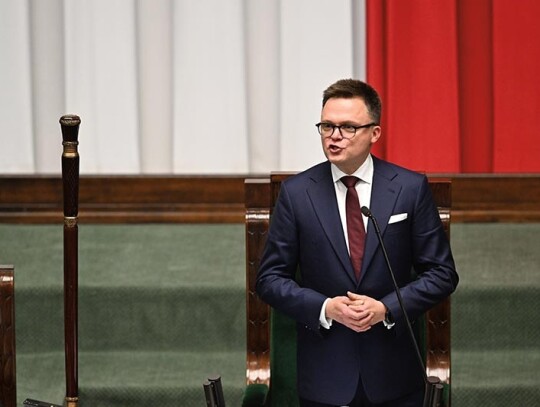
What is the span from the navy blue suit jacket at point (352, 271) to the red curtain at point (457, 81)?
119 cm

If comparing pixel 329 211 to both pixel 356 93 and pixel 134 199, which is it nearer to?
pixel 356 93

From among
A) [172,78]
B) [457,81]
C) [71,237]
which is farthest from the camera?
[172,78]

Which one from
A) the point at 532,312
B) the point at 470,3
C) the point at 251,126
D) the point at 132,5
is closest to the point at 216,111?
the point at 251,126

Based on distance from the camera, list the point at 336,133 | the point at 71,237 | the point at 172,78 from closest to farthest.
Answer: the point at 336,133 < the point at 71,237 < the point at 172,78

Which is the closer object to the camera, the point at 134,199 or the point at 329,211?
the point at 329,211

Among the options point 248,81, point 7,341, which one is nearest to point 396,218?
point 7,341

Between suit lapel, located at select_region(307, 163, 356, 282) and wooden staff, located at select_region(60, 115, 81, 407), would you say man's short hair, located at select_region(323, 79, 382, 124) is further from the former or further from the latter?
wooden staff, located at select_region(60, 115, 81, 407)

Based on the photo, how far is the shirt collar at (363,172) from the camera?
6.97 feet

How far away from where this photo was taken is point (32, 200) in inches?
→ 131

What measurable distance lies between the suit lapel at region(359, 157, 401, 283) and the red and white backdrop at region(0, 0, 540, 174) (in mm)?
1184

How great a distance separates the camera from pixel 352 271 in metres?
2.08

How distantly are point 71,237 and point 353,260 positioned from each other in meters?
0.59

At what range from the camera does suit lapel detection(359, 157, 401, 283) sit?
6.79 ft

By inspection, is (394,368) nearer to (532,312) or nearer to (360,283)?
(360,283)
